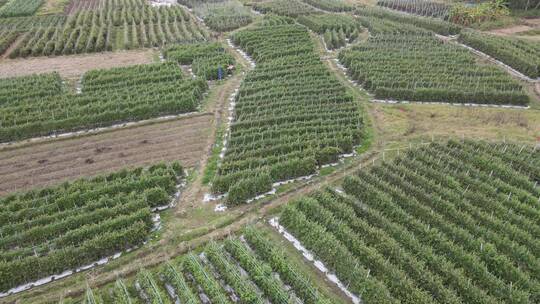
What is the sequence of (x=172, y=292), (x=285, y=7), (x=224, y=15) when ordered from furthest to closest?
(x=285, y=7) < (x=224, y=15) < (x=172, y=292)

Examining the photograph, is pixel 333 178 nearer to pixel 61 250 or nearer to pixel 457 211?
pixel 457 211

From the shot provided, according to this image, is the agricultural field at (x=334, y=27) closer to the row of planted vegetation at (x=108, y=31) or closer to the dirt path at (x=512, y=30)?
the row of planted vegetation at (x=108, y=31)

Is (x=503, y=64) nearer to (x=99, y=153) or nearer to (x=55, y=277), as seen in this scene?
(x=99, y=153)

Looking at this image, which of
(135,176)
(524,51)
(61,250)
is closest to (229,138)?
(135,176)

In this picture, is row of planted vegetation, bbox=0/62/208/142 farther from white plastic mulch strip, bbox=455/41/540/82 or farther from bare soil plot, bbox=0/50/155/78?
white plastic mulch strip, bbox=455/41/540/82

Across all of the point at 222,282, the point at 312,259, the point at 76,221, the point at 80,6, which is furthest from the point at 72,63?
the point at 312,259

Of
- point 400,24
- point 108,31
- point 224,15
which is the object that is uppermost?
point 400,24

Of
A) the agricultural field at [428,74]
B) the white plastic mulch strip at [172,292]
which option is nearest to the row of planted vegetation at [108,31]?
the agricultural field at [428,74]
